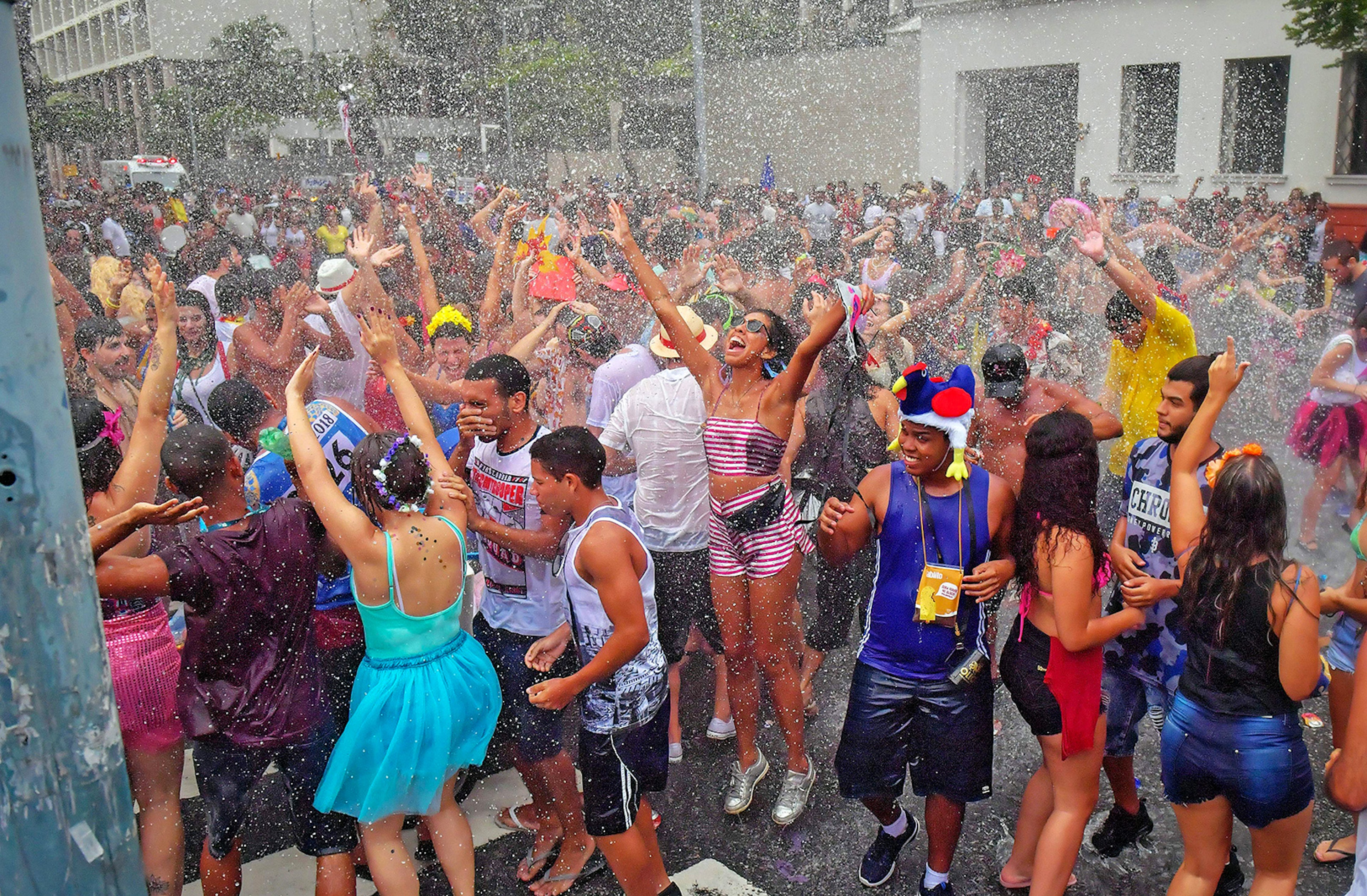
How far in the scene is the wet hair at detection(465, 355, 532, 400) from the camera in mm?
3451

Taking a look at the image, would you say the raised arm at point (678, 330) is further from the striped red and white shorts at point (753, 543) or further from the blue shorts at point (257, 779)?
the blue shorts at point (257, 779)

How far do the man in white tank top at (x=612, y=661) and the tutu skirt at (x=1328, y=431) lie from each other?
163 inches

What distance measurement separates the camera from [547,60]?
94.2 ft

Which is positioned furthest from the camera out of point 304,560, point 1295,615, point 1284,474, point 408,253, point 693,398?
point 408,253

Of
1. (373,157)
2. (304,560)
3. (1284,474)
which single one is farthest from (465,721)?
(373,157)

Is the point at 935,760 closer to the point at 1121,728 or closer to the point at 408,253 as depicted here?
the point at 1121,728

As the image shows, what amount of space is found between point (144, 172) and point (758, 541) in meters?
25.6

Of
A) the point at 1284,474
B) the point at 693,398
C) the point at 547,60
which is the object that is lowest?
the point at 1284,474

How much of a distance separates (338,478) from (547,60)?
2741 cm

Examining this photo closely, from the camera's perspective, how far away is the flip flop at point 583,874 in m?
3.45

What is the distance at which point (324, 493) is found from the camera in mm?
2881

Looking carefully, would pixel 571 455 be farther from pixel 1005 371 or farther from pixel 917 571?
pixel 1005 371

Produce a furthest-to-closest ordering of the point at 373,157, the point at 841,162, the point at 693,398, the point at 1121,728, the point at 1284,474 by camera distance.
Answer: the point at 373,157 → the point at 841,162 → the point at 1284,474 → the point at 693,398 → the point at 1121,728

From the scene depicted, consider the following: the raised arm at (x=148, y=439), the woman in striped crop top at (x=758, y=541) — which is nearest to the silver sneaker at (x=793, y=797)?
the woman in striped crop top at (x=758, y=541)
